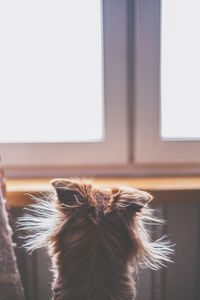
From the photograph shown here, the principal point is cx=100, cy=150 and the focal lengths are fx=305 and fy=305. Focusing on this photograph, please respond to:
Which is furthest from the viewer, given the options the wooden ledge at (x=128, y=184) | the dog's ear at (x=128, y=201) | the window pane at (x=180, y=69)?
the window pane at (x=180, y=69)

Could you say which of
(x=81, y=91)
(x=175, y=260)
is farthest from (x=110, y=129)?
(x=175, y=260)

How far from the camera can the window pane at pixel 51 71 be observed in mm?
986

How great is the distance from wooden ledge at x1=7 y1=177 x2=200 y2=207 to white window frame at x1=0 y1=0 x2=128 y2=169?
0.21 feet

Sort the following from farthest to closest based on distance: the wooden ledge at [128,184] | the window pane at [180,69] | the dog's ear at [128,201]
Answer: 1. the window pane at [180,69]
2. the wooden ledge at [128,184]
3. the dog's ear at [128,201]

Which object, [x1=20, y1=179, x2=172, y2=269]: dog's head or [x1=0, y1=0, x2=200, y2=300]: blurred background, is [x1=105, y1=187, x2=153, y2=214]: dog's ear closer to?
[x1=20, y1=179, x2=172, y2=269]: dog's head

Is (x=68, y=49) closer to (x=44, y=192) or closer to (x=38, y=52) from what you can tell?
(x=38, y=52)

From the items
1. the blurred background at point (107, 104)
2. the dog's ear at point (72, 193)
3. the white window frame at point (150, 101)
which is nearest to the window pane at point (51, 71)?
the blurred background at point (107, 104)

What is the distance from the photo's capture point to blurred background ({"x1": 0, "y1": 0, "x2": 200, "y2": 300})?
0.96 m

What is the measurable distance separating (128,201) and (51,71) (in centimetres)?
63

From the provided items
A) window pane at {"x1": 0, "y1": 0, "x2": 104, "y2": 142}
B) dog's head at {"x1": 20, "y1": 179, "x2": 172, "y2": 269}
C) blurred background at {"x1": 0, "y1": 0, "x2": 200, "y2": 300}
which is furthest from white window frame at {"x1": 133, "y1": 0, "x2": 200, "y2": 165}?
dog's head at {"x1": 20, "y1": 179, "x2": 172, "y2": 269}

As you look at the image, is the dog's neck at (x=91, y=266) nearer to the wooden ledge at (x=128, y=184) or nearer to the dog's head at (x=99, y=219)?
the dog's head at (x=99, y=219)

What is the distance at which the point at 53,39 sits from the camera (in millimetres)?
998

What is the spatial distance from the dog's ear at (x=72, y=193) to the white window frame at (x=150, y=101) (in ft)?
1.64

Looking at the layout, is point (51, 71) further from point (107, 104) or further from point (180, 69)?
point (180, 69)
